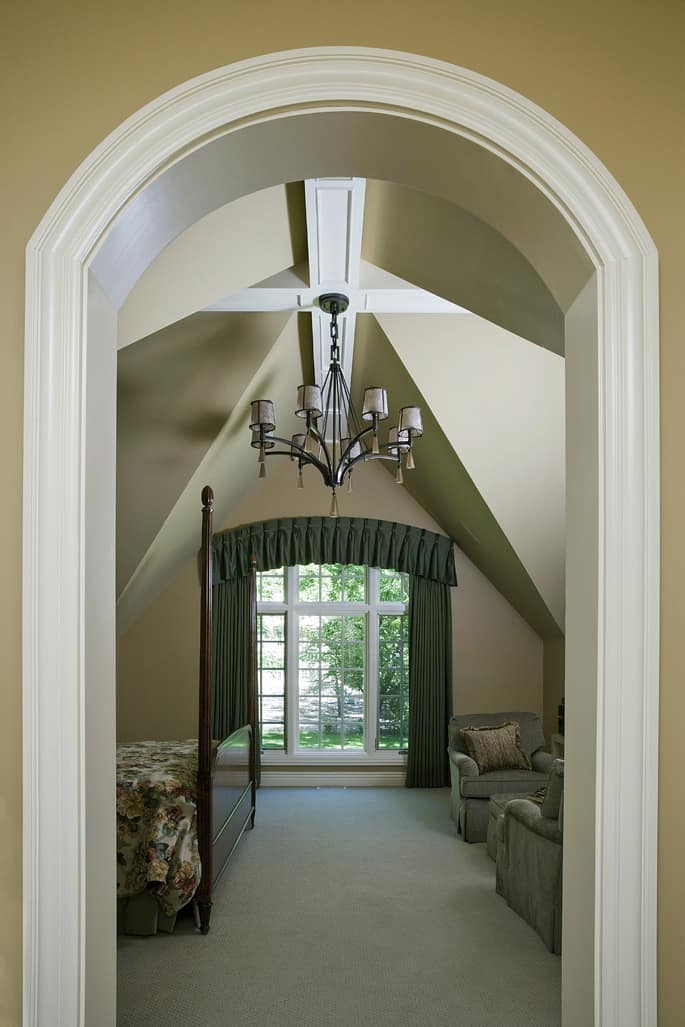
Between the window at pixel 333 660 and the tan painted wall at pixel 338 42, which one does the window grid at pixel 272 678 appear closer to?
the window at pixel 333 660

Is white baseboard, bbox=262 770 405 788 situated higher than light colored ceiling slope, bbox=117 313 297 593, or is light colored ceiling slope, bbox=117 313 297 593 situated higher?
light colored ceiling slope, bbox=117 313 297 593

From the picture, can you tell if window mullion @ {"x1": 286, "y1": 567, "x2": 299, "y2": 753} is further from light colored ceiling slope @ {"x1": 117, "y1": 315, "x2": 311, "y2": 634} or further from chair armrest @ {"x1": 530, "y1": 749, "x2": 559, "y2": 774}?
chair armrest @ {"x1": 530, "y1": 749, "x2": 559, "y2": 774}

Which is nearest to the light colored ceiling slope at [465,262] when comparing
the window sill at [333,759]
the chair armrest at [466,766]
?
the chair armrest at [466,766]

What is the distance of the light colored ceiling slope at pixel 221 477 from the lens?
4730 millimetres

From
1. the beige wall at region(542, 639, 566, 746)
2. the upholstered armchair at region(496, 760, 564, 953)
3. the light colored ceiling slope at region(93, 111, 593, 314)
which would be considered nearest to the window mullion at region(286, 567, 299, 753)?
the beige wall at region(542, 639, 566, 746)

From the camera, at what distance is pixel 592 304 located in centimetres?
145

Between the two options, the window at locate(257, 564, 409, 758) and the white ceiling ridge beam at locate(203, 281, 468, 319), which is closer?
the white ceiling ridge beam at locate(203, 281, 468, 319)

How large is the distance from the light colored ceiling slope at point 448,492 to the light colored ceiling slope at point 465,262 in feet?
5.12

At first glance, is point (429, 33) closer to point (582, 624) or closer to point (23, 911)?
point (582, 624)

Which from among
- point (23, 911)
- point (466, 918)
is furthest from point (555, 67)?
point (466, 918)

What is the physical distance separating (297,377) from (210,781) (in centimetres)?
259

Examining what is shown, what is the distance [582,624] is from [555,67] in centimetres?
96

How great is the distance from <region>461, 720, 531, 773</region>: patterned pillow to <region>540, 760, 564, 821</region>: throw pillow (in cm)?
189

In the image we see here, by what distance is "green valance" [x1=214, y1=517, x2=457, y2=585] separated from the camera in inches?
294
